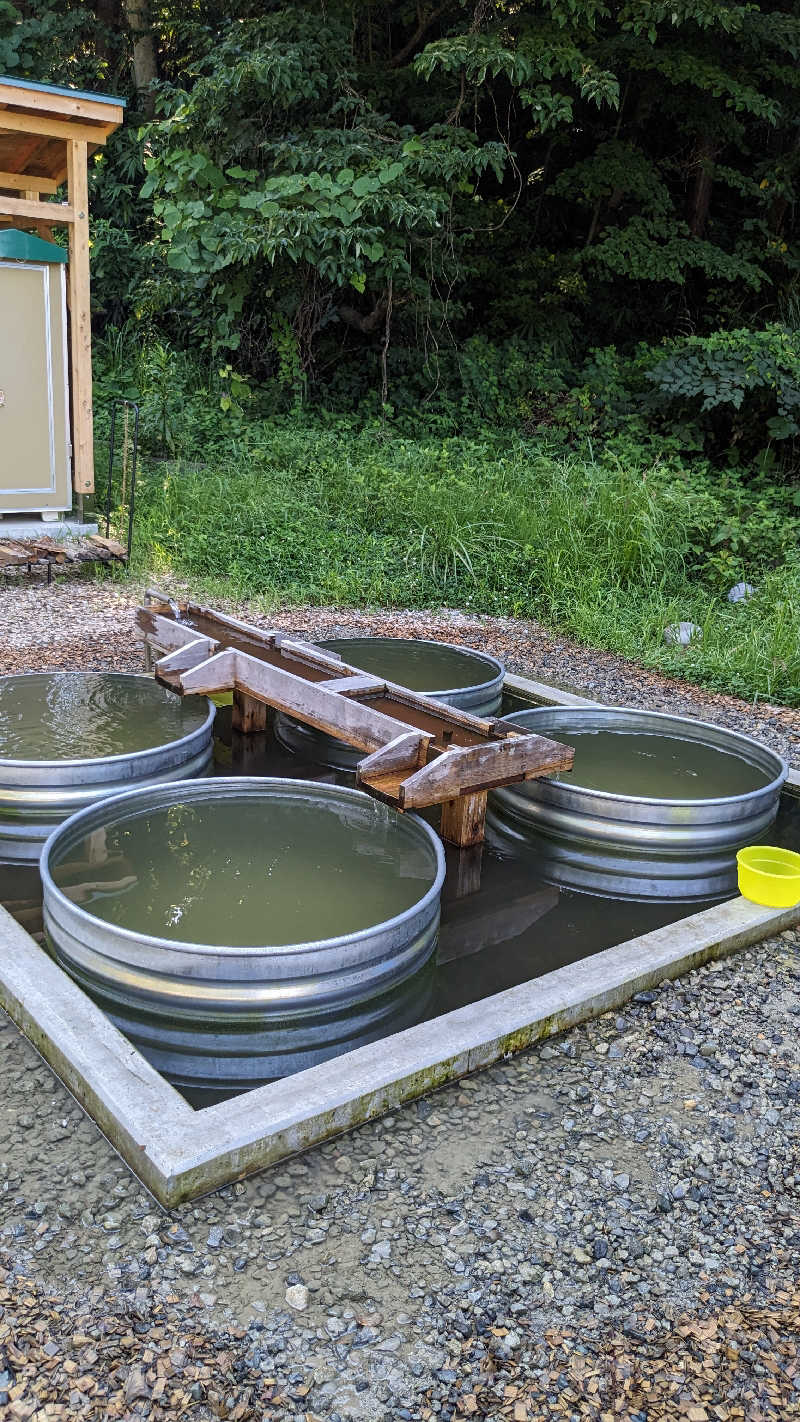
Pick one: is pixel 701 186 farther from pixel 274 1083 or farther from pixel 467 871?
pixel 274 1083

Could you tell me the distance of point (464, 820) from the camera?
3156 millimetres

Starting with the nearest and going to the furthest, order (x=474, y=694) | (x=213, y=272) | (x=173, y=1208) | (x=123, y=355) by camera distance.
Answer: (x=173, y=1208) → (x=474, y=694) → (x=213, y=272) → (x=123, y=355)

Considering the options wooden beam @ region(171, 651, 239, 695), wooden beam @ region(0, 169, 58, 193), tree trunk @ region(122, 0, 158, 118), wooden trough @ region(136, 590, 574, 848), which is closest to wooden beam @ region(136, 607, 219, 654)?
wooden trough @ region(136, 590, 574, 848)

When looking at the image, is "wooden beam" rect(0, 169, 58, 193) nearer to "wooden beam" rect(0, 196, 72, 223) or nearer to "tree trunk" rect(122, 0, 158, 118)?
"wooden beam" rect(0, 196, 72, 223)

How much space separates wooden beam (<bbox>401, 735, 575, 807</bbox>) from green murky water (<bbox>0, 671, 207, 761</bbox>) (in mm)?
1136

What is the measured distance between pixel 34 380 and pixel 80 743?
3.45 m

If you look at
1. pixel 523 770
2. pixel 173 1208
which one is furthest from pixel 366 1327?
pixel 523 770

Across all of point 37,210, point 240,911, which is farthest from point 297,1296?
point 37,210

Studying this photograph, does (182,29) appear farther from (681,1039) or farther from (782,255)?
(681,1039)

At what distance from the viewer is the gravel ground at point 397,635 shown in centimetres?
448

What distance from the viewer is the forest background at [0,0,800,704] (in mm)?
6203

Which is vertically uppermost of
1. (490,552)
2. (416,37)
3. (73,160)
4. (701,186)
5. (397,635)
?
(416,37)

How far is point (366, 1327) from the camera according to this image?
1.57 metres

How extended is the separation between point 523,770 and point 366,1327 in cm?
172
